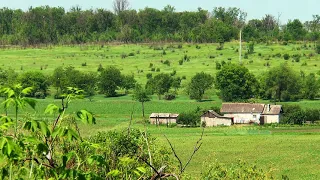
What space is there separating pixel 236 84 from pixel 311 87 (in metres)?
8.03

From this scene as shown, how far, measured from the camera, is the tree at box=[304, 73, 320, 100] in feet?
218

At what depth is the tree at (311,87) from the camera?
66438 millimetres

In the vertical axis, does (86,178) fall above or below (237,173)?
above

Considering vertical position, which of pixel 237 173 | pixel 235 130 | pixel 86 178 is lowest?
pixel 235 130

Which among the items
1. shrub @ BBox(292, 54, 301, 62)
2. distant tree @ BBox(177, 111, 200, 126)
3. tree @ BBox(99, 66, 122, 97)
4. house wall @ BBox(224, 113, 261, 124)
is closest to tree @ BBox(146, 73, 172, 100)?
tree @ BBox(99, 66, 122, 97)

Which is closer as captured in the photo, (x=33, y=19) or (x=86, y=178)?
(x=86, y=178)

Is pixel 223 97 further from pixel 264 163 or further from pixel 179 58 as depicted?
pixel 264 163

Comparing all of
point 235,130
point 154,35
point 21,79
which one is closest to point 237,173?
point 235,130

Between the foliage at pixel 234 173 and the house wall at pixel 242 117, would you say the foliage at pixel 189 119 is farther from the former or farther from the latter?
the foliage at pixel 234 173

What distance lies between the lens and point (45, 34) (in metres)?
116

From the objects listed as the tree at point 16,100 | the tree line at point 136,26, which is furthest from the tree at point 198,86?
the tree at point 16,100

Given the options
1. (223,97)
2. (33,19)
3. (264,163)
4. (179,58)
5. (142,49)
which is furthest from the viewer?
(33,19)

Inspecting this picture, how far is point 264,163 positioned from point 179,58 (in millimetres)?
53442

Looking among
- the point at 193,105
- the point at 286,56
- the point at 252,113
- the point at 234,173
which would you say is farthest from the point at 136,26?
the point at 234,173
